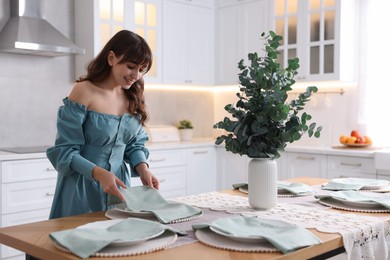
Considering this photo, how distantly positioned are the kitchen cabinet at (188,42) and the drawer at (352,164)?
169 centimetres

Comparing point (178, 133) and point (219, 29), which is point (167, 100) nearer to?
point (178, 133)

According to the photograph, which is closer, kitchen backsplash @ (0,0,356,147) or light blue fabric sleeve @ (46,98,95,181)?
light blue fabric sleeve @ (46,98,95,181)

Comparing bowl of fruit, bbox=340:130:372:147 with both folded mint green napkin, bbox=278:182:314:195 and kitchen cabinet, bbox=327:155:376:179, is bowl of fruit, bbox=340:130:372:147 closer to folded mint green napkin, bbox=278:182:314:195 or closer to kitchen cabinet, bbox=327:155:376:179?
kitchen cabinet, bbox=327:155:376:179

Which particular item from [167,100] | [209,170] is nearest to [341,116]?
[209,170]

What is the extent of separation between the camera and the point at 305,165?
4262 mm

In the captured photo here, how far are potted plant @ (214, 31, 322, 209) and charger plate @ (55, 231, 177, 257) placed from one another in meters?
0.55

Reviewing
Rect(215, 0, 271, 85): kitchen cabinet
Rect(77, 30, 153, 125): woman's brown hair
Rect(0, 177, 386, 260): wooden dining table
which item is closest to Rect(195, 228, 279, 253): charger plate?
Rect(0, 177, 386, 260): wooden dining table

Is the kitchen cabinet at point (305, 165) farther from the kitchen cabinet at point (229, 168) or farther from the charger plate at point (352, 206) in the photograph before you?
the charger plate at point (352, 206)

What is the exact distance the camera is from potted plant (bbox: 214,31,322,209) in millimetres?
1776

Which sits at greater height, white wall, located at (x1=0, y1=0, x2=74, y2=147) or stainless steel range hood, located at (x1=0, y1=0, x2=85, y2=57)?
stainless steel range hood, located at (x1=0, y1=0, x2=85, y2=57)

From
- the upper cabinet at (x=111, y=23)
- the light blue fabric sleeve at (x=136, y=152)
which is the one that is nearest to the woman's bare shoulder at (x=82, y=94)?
the light blue fabric sleeve at (x=136, y=152)

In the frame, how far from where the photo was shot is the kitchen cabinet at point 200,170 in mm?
4802

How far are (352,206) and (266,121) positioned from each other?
18.7 inches

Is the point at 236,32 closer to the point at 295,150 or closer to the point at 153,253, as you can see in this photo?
the point at 295,150
